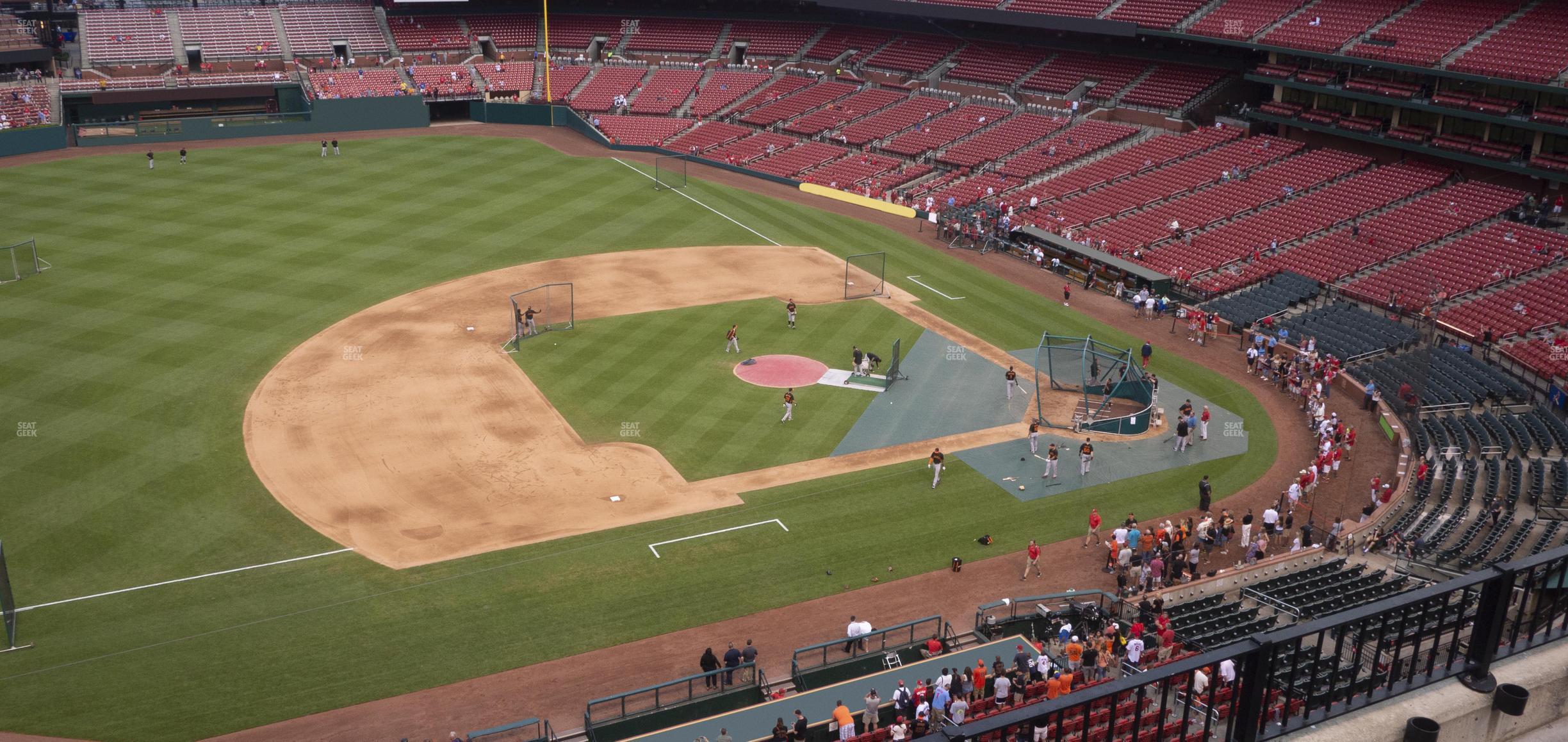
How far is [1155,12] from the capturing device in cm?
6788

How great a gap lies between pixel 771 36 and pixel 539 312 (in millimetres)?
51434

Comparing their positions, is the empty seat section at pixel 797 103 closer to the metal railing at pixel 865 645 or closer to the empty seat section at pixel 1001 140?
the empty seat section at pixel 1001 140

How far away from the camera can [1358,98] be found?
56.1m

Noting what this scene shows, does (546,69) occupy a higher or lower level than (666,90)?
Answer: higher

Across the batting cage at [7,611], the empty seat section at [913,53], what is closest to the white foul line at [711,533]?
the batting cage at [7,611]

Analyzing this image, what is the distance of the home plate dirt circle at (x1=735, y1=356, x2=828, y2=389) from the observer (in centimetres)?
4222

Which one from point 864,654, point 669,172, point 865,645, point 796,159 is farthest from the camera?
point 796,159

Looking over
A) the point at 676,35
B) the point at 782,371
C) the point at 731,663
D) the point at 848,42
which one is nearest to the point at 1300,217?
the point at 782,371

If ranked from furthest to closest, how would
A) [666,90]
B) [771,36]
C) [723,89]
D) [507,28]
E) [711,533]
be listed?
[507,28]
[771,36]
[666,90]
[723,89]
[711,533]

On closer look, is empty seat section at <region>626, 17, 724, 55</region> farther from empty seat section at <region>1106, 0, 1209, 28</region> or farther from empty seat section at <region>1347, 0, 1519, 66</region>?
empty seat section at <region>1347, 0, 1519, 66</region>

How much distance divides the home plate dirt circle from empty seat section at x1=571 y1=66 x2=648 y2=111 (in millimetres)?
46321

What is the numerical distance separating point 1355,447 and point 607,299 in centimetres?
3008

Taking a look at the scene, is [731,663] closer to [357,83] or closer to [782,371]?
[782,371]

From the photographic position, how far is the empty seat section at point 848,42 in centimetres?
8750
